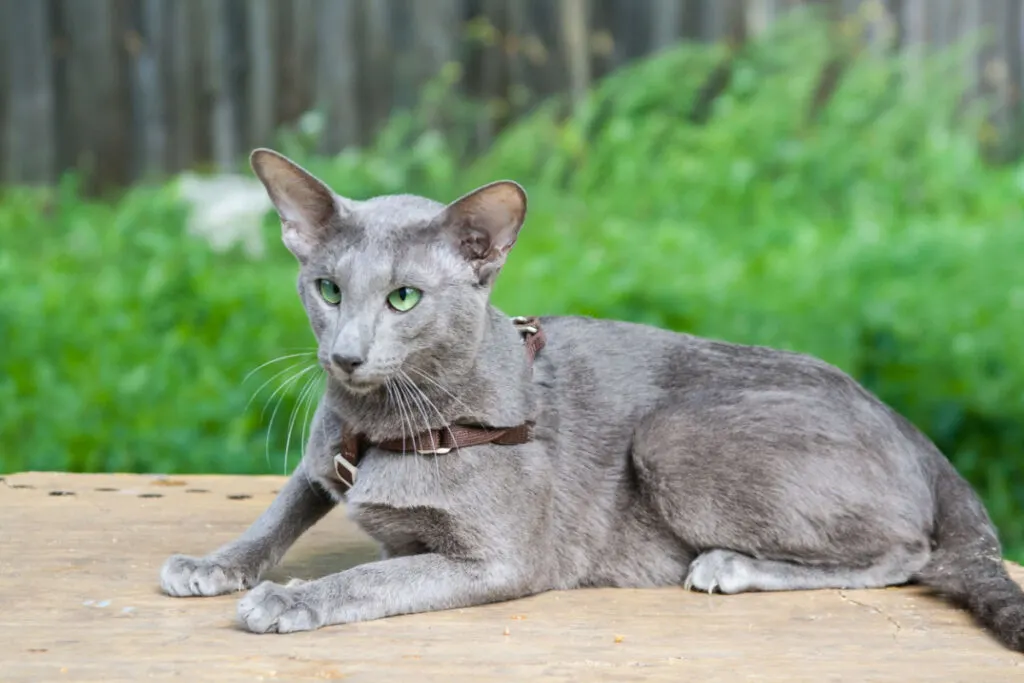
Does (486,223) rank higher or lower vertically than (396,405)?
higher

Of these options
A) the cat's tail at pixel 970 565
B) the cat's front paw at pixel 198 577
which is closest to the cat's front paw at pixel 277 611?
the cat's front paw at pixel 198 577

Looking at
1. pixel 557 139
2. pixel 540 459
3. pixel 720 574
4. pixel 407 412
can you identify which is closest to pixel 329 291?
pixel 407 412

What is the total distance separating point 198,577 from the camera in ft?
7.00

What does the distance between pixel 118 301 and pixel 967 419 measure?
2665 millimetres

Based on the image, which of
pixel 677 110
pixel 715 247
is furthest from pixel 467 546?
pixel 677 110

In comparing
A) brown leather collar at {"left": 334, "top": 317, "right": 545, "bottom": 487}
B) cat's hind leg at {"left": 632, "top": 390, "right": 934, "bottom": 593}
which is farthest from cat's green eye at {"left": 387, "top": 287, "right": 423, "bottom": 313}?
cat's hind leg at {"left": 632, "top": 390, "right": 934, "bottom": 593}

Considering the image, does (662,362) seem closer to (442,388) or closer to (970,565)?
(442,388)

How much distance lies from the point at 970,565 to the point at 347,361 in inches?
42.9

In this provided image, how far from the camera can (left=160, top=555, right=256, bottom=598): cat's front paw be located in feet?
6.97

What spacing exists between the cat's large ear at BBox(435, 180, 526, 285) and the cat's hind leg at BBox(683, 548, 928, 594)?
0.63 meters

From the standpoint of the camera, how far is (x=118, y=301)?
436cm

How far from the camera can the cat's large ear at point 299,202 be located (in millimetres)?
2060

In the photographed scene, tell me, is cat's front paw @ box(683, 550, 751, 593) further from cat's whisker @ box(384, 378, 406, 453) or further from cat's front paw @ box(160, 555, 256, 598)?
cat's front paw @ box(160, 555, 256, 598)

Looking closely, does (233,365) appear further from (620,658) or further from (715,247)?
(620,658)
